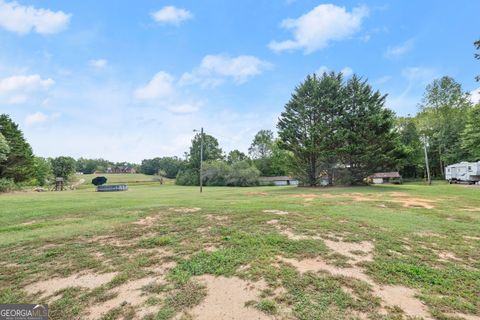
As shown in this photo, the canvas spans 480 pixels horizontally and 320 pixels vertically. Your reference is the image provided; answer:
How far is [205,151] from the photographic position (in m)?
59.2

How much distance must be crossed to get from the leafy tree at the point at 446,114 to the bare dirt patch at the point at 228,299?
49482 millimetres

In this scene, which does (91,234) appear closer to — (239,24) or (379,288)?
(379,288)

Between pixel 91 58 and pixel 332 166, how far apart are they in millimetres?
25451

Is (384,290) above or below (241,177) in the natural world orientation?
below

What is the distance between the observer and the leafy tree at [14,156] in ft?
101

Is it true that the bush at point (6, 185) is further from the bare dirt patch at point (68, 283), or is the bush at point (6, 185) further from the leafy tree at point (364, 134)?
the leafy tree at point (364, 134)

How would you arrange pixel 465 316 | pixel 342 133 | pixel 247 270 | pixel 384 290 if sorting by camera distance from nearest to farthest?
pixel 465 316, pixel 384 290, pixel 247 270, pixel 342 133

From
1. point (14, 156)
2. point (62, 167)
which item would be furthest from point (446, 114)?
point (62, 167)

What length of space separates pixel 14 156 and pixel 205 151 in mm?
35369

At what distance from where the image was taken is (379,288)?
10.7 feet

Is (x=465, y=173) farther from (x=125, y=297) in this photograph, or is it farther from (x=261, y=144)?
(x=261, y=144)

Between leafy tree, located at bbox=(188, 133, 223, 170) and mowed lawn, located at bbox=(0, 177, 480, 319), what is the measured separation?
163 feet

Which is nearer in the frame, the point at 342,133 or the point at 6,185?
the point at 342,133

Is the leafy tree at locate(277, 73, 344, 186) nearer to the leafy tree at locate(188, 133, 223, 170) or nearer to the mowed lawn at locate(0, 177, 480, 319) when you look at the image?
the mowed lawn at locate(0, 177, 480, 319)
